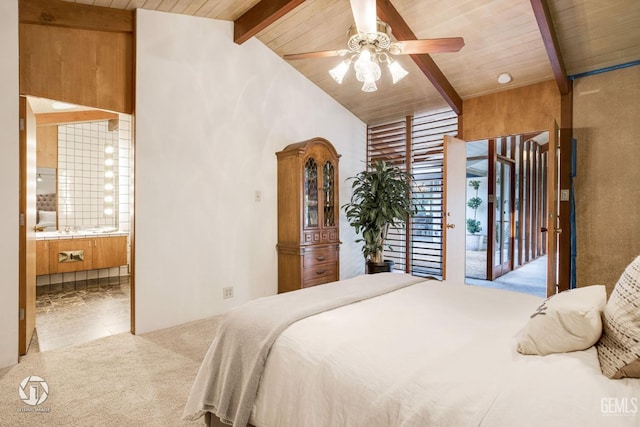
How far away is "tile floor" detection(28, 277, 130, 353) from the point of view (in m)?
2.93

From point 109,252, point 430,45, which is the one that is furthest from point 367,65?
point 109,252

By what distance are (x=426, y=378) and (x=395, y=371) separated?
0.09 metres

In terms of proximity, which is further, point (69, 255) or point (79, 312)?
point (69, 255)

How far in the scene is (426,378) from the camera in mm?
979

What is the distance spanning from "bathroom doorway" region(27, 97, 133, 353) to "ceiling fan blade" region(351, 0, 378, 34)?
10.4 feet

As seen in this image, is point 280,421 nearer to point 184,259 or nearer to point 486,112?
point 184,259

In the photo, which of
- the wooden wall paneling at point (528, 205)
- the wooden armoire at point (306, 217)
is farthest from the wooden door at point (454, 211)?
the wooden wall paneling at point (528, 205)

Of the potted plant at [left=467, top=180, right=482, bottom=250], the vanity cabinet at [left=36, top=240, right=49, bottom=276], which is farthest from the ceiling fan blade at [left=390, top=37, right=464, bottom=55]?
the potted plant at [left=467, top=180, right=482, bottom=250]

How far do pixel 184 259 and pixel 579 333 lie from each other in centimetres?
311

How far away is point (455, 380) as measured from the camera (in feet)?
3.15

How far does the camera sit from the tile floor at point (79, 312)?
115 inches

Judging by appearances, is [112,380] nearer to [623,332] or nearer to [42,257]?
[623,332]

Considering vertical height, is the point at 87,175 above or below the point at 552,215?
above

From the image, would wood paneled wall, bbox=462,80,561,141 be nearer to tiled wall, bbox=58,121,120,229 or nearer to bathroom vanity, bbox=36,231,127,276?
bathroom vanity, bbox=36,231,127,276
